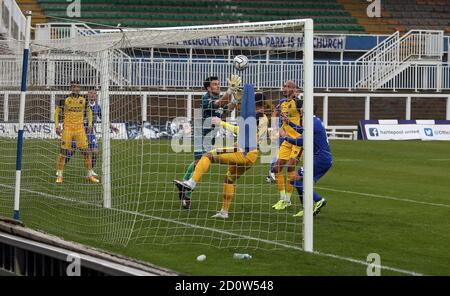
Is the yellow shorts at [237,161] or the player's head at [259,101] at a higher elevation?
the player's head at [259,101]

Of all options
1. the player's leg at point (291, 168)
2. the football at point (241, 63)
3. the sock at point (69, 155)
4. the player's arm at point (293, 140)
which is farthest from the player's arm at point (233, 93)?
the sock at point (69, 155)

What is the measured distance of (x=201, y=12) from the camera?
49594 millimetres

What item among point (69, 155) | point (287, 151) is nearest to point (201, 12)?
point (69, 155)

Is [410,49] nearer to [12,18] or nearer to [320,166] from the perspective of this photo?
[12,18]

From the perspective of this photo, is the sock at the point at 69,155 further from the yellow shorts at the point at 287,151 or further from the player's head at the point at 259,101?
the player's head at the point at 259,101

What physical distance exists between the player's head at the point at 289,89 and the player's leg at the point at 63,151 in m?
5.03

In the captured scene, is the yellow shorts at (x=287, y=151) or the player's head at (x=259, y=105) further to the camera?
the yellow shorts at (x=287, y=151)

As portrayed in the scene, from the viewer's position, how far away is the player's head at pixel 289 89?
48.0 ft

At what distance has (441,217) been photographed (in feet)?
51.8

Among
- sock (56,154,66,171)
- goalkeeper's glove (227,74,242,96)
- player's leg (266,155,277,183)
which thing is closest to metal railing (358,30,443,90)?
sock (56,154,66,171)

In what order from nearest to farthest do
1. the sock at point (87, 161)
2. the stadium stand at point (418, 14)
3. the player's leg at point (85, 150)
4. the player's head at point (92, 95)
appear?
1. the player's leg at point (85, 150)
2. the player's head at point (92, 95)
3. the sock at point (87, 161)
4. the stadium stand at point (418, 14)

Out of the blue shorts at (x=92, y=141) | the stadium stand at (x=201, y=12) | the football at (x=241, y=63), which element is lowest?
the blue shorts at (x=92, y=141)
